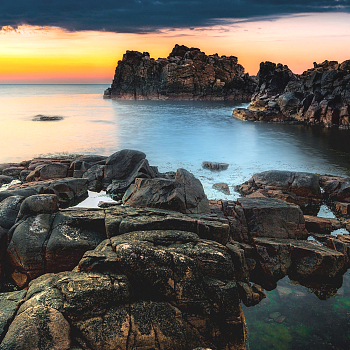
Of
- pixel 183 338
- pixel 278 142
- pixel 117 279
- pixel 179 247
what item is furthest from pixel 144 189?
pixel 278 142

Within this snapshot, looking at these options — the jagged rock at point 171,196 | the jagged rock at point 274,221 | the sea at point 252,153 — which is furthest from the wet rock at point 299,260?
the jagged rock at point 171,196

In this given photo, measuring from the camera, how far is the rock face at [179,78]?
108 meters

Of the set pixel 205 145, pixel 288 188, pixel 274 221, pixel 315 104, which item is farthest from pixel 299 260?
pixel 315 104

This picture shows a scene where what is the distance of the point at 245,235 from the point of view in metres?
10.3

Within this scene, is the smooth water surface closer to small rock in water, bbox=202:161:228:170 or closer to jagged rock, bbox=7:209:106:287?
small rock in water, bbox=202:161:228:170

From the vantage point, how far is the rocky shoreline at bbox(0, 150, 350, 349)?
539cm

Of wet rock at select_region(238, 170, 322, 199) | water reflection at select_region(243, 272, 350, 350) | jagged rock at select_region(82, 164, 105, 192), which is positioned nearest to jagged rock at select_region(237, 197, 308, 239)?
water reflection at select_region(243, 272, 350, 350)

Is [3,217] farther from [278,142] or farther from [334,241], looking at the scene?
[278,142]

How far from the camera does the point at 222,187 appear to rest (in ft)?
54.4

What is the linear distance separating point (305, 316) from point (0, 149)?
98.4 feet

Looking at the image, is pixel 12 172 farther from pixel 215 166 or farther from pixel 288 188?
pixel 288 188

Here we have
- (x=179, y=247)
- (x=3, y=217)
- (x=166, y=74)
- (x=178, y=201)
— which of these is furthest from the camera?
(x=166, y=74)

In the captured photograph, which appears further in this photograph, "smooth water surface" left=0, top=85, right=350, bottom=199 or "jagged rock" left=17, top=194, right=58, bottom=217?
"smooth water surface" left=0, top=85, right=350, bottom=199

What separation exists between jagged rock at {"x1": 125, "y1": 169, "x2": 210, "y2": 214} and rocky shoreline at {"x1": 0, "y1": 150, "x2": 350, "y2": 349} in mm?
51
